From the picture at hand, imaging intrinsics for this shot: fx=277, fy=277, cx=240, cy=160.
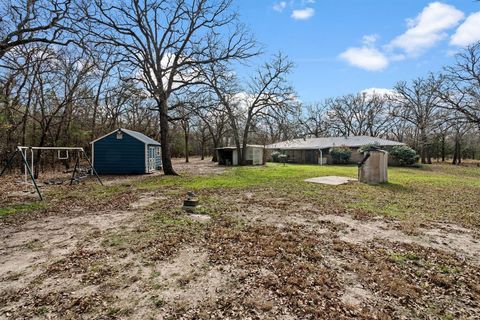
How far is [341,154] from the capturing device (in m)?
27.8

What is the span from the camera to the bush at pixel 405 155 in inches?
975

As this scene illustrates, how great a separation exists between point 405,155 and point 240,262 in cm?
2572

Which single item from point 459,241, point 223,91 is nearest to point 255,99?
point 223,91

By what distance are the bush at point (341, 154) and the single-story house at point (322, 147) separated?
72 cm

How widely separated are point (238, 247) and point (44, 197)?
297 inches

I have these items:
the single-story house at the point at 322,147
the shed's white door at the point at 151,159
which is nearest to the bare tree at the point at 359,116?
the single-story house at the point at 322,147

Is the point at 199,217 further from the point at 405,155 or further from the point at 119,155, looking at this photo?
the point at 405,155

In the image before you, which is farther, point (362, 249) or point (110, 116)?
point (110, 116)

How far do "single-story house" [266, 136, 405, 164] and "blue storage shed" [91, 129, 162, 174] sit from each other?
55.2 ft

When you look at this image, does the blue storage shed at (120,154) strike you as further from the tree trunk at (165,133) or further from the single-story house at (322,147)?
the single-story house at (322,147)

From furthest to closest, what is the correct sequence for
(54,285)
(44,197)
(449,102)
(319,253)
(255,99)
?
(255,99) < (449,102) < (44,197) < (319,253) < (54,285)

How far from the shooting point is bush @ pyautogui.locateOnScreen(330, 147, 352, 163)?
2775 cm

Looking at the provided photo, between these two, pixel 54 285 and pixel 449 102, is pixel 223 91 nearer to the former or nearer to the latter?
pixel 54 285

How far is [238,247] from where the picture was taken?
4.48 meters
